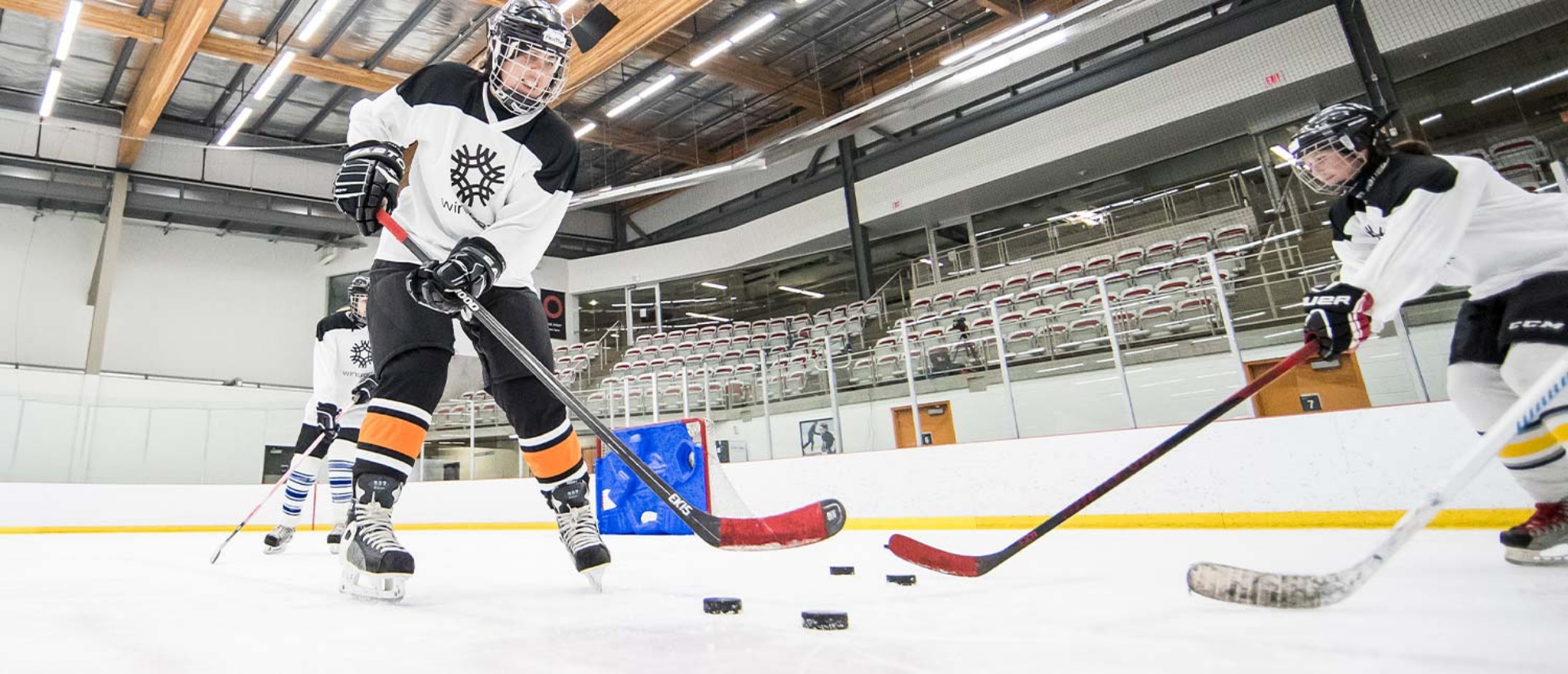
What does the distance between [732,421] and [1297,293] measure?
179 inches

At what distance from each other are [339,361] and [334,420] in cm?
32

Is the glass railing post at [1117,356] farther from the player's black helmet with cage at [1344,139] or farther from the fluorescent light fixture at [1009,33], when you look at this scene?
the fluorescent light fixture at [1009,33]

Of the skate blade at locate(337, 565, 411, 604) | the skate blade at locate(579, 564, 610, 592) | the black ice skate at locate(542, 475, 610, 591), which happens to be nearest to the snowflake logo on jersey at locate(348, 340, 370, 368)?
the black ice skate at locate(542, 475, 610, 591)

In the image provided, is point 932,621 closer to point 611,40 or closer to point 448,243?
point 448,243

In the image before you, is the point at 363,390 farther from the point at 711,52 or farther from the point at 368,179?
the point at 711,52

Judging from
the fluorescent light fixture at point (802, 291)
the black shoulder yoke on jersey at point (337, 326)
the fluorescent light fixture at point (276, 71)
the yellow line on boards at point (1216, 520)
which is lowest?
the yellow line on boards at point (1216, 520)

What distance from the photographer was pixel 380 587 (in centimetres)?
151

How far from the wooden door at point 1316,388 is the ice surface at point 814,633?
Result: 2782 mm

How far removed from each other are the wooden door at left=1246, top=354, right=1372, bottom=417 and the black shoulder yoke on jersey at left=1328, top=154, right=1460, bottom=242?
10.5 ft

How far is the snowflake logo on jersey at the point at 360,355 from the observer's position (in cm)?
357

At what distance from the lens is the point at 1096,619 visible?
1.18 meters

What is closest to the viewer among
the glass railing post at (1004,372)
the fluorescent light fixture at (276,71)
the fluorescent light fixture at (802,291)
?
the glass railing post at (1004,372)

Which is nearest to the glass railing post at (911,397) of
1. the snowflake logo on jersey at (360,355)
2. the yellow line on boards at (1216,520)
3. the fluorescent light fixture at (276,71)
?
the yellow line on boards at (1216,520)

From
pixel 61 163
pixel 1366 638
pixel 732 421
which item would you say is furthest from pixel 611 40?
pixel 1366 638
